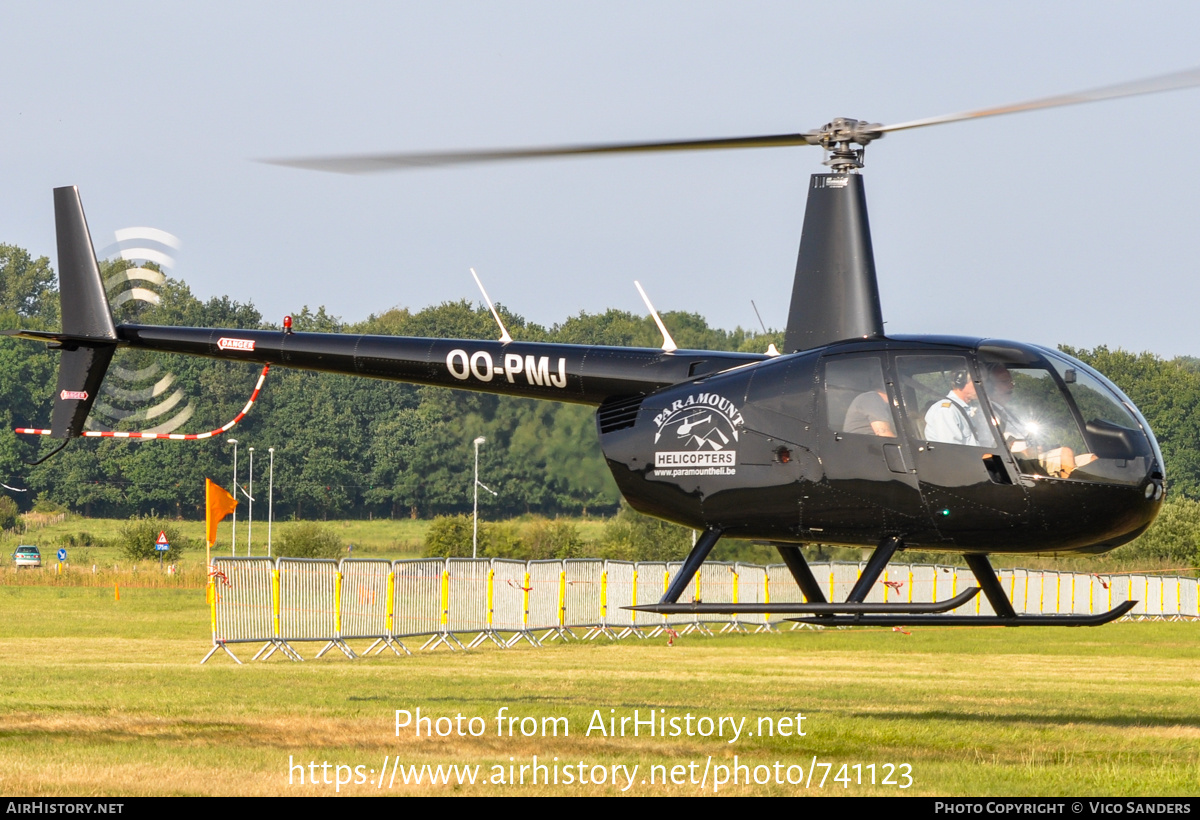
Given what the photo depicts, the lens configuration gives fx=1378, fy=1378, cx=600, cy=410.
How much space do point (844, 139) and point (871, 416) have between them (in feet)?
9.04

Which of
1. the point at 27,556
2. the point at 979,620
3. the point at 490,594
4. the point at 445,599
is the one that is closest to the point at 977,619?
the point at 979,620

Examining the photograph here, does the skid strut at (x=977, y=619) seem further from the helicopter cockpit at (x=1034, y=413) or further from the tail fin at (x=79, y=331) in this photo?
the tail fin at (x=79, y=331)

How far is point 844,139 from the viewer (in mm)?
12758

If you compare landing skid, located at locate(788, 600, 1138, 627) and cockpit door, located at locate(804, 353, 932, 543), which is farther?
cockpit door, located at locate(804, 353, 932, 543)

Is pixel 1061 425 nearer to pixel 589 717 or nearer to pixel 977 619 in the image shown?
pixel 977 619

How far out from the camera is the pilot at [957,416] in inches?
448

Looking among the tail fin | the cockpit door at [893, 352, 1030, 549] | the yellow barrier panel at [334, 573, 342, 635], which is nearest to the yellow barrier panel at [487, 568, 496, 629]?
the yellow barrier panel at [334, 573, 342, 635]

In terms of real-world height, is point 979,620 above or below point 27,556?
above

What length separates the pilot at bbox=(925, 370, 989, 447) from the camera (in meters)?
11.4

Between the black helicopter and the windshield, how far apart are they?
0.04 feet

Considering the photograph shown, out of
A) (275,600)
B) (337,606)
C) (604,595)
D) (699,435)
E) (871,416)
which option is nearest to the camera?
(871,416)

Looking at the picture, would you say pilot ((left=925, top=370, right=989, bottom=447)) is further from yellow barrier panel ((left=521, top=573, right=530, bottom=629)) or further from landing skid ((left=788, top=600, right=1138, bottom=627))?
yellow barrier panel ((left=521, top=573, right=530, bottom=629))

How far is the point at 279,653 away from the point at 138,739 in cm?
1170
